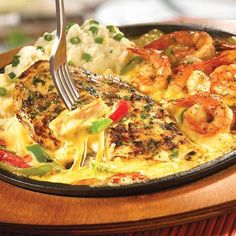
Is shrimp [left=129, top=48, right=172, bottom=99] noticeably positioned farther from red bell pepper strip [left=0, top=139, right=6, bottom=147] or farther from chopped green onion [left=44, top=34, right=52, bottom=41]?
red bell pepper strip [left=0, top=139, right=6, bottom=147]

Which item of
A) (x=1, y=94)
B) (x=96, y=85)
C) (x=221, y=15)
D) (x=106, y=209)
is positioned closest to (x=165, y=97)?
(x=96, y=85)

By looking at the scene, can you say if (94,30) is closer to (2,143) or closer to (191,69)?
(191,69)

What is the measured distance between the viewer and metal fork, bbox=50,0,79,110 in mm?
3914

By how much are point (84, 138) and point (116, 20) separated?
21.1 feet

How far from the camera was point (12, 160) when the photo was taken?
11.9 ft

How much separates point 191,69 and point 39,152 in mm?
1466

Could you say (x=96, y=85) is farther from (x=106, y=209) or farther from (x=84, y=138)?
(x=106, y=209)

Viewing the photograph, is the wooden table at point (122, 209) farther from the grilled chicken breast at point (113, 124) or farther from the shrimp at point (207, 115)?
the shrimp at point (207, 115)

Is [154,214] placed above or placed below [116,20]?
above

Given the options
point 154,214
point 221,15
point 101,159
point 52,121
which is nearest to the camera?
point 154,214

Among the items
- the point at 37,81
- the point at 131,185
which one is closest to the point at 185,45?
the point at 37,81

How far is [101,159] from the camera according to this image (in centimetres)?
358

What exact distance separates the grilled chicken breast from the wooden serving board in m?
0.41

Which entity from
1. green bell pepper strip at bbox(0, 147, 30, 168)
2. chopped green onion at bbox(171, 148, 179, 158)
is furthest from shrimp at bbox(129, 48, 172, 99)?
green bell pepper strip at bbox(0, 147, 30, 168)
